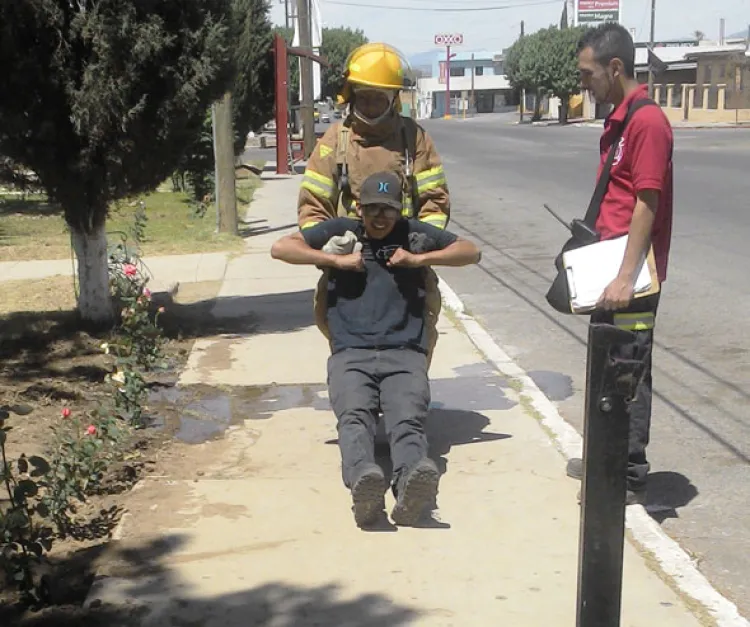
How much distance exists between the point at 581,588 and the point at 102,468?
2.72 metres

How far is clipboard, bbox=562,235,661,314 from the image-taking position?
4.07m

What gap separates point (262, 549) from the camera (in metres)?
4.02

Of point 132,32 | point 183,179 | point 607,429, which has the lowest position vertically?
point 183,179

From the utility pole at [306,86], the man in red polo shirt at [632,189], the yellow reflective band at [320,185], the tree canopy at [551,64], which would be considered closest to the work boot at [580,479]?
the man in red polo shirt at [632,189]

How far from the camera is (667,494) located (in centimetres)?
478

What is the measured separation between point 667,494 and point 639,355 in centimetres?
89

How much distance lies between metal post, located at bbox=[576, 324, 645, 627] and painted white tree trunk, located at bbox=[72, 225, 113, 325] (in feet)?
18.8

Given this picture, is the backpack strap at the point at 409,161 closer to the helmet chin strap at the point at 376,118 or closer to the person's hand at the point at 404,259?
the helmet chin strap at the point at 376,118

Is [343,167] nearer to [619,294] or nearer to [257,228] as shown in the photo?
[619,294]

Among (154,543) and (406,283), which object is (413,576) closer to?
(154,543)

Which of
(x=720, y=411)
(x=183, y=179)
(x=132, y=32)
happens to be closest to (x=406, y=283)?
(x=720, y=411)

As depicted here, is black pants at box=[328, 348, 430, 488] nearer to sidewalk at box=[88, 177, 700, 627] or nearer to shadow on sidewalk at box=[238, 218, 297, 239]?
sidewalk at box=[88, 177, 700, 627]

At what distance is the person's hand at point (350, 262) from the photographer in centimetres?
455

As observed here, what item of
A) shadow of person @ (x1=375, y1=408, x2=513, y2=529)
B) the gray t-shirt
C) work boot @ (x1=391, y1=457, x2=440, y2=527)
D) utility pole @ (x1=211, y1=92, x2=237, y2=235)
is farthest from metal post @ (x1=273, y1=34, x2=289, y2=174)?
work boot @ (x1=391, y1=457, x2=440, y2=527)
